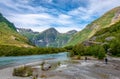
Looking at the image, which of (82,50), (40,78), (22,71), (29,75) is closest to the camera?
(40,78)

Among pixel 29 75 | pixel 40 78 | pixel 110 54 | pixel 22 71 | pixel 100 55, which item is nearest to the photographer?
pixel 40 78

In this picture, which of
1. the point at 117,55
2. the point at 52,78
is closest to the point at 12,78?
the point at 52,78

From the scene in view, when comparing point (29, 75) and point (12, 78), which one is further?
point (29, 75)

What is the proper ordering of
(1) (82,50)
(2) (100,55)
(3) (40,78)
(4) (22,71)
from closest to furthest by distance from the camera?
(3) (40,78) → (4) (22,71) → (2) (100,55) → (1) (82,50)

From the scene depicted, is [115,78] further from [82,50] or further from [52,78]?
[82,50]

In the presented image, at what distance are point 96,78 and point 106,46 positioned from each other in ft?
374

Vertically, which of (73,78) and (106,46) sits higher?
(106,46)

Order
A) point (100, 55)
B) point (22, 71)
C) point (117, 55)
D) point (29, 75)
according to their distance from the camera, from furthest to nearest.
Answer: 1. point (117, 55)
2. point (100, 55)
3. point (22, 71)
4. point (29, 75)

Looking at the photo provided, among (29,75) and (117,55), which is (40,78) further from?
(117,55)

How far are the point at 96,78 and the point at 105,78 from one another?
2143 mm

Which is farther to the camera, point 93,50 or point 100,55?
point 93,50

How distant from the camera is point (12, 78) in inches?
2068

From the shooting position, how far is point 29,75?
186 feet

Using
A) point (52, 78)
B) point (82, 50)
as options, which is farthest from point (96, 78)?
point (82, 50)
